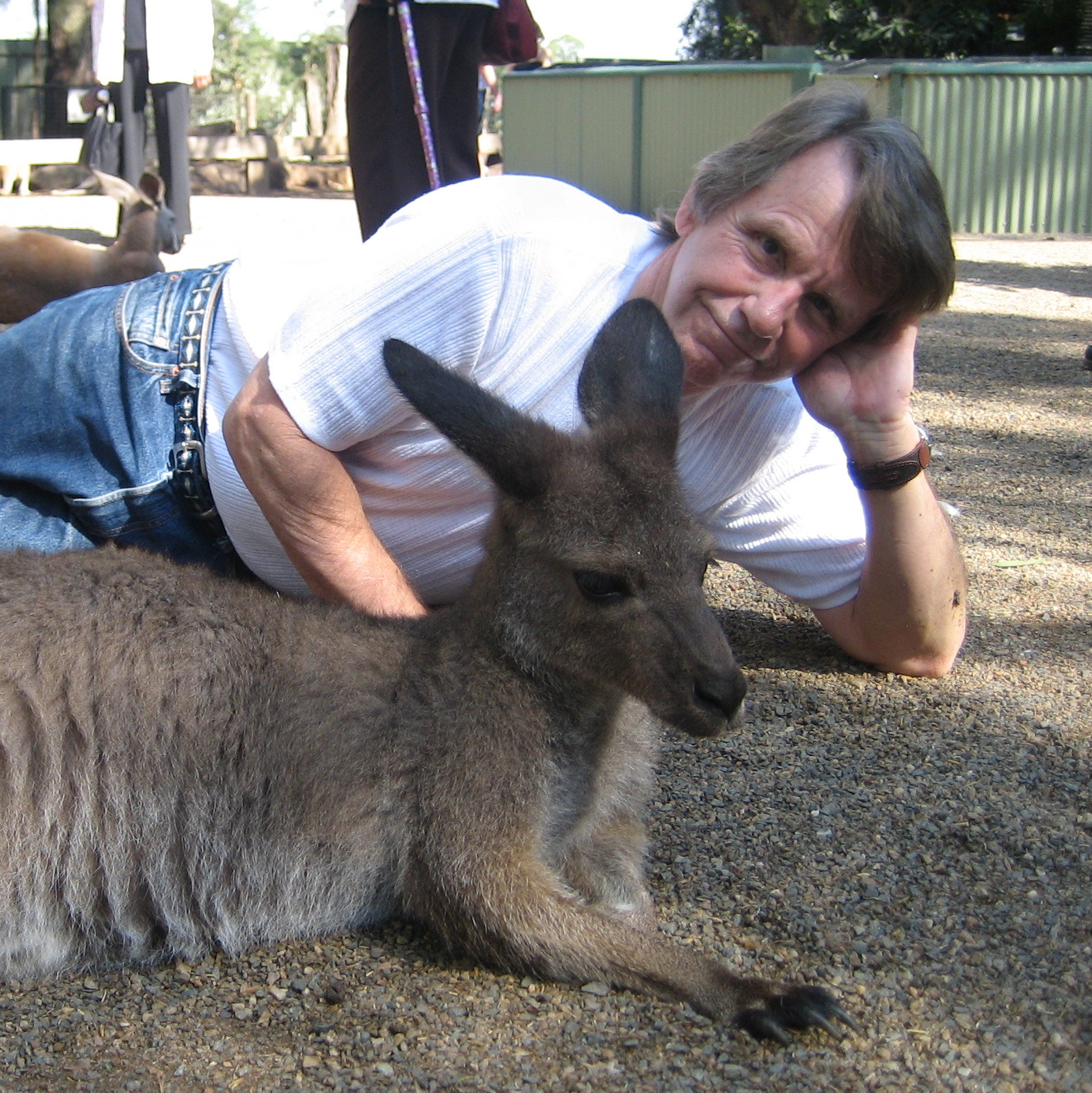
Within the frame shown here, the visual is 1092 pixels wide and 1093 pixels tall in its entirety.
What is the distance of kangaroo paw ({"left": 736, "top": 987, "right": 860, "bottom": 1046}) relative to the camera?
2033mm

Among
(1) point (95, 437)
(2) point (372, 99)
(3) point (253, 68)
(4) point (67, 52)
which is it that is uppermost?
(3) point (253, 68)

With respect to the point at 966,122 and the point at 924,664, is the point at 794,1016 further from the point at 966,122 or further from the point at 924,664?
the point at 966,122

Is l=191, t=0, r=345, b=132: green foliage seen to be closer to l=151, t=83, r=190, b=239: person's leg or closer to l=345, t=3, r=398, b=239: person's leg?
l=151, t=83, r=190, b=239: person's leg

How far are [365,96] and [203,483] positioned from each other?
2.57 metres

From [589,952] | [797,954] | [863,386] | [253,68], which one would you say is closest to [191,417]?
[863,386]

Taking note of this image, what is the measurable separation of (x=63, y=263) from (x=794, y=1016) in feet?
21.3

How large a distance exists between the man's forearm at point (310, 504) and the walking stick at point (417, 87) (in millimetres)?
2166

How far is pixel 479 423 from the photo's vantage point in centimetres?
233

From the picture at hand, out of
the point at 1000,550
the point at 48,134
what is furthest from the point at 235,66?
the point at 1000,550

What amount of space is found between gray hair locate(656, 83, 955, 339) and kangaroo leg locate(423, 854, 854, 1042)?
1445mm

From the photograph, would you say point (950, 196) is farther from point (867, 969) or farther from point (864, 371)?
point (867, 969)

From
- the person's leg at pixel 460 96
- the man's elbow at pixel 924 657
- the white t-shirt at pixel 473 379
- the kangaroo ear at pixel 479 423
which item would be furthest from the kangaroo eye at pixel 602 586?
the person's leg at pixel 460 96

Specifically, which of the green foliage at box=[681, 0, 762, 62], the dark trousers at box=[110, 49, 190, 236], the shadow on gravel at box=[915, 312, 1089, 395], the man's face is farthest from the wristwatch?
the green foliage at box=[681, 0, 762, 62]

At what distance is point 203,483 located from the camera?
3.19 meters
